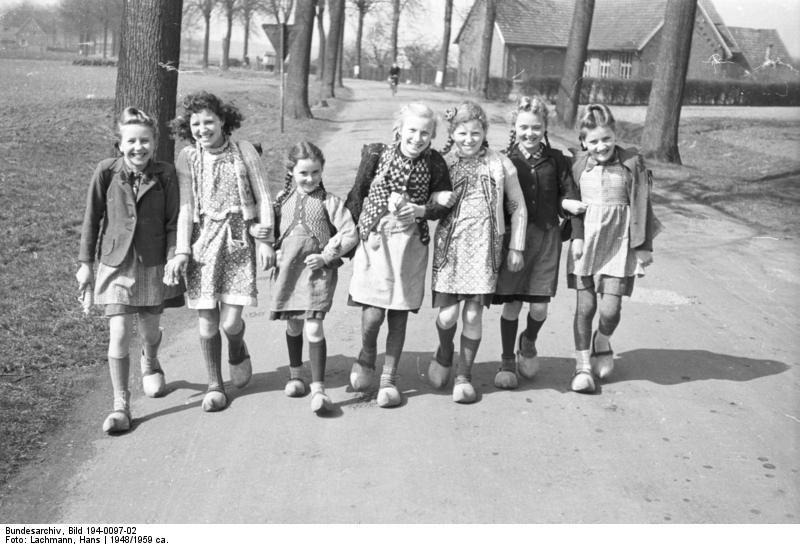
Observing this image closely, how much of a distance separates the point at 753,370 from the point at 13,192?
8.74 meters

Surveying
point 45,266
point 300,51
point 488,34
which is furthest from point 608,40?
point 45,266

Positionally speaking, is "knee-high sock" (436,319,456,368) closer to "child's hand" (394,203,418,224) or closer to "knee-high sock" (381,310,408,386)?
"knee-high sock" (381,310,408,386)

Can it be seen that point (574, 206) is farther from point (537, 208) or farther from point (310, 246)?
point (310, 246)

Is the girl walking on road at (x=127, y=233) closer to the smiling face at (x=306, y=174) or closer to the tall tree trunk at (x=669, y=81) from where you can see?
the smiling face at (x=306, y=174)

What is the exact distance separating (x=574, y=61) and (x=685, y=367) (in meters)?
18.8

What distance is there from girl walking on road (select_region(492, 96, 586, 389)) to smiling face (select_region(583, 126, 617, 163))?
17 cm

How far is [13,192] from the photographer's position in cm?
1090

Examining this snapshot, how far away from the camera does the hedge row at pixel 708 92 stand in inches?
1513

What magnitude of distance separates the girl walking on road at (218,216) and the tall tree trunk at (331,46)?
2799cm

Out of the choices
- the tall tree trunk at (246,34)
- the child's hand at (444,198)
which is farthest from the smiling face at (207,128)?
the tall tree trunk at (246,34)

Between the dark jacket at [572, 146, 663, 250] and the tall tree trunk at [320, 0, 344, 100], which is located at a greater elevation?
the tall tree trunk at [320, 0, 344, 100]

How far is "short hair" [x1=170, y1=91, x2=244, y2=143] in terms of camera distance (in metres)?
4.73

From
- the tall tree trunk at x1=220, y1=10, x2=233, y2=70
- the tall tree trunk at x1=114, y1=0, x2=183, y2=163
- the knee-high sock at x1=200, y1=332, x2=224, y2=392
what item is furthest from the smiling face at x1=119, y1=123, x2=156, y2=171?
the tall tree trunk at x1=220, y1=10, x2=233, y2=70
